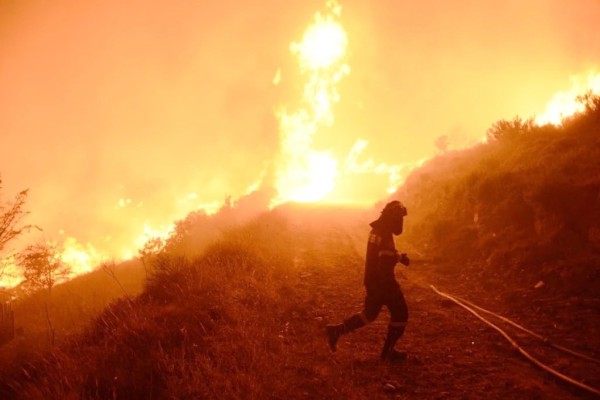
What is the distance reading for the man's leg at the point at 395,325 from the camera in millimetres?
5129

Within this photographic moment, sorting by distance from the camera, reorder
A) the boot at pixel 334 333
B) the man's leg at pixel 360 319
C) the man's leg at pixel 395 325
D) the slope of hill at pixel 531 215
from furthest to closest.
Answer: the slope of hill at pixel 531 215, the boot at pixel 334 333, the man's leg at pixel 360 319, the man's leg at pixel 395 325

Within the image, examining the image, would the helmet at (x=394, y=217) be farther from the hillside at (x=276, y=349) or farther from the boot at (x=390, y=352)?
the boot at (x=390, y=352)

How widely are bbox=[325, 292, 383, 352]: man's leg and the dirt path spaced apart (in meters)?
0.40

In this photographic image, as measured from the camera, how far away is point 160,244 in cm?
2755

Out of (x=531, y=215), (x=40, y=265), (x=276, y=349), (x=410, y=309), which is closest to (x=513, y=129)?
(x=531, y=215)

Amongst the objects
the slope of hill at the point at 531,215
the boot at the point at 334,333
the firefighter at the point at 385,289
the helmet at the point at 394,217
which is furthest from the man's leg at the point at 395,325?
the slope of hill at the point at 531,215

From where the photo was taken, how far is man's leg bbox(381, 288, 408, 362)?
16.8 ft

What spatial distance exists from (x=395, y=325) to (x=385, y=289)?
0.59 meters

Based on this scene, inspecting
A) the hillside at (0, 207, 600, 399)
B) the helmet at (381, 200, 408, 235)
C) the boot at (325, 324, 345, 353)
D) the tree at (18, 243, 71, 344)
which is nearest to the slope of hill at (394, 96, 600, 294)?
the hillside at (0, 207, 600, 399)

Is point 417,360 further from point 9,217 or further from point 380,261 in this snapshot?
point 9,217

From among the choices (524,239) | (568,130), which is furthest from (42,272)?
(568,130)

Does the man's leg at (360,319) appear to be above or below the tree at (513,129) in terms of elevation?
below

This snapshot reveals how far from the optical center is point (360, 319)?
5324 mm

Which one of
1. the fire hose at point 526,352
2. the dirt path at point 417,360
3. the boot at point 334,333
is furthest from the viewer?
the boot at point 334,333
